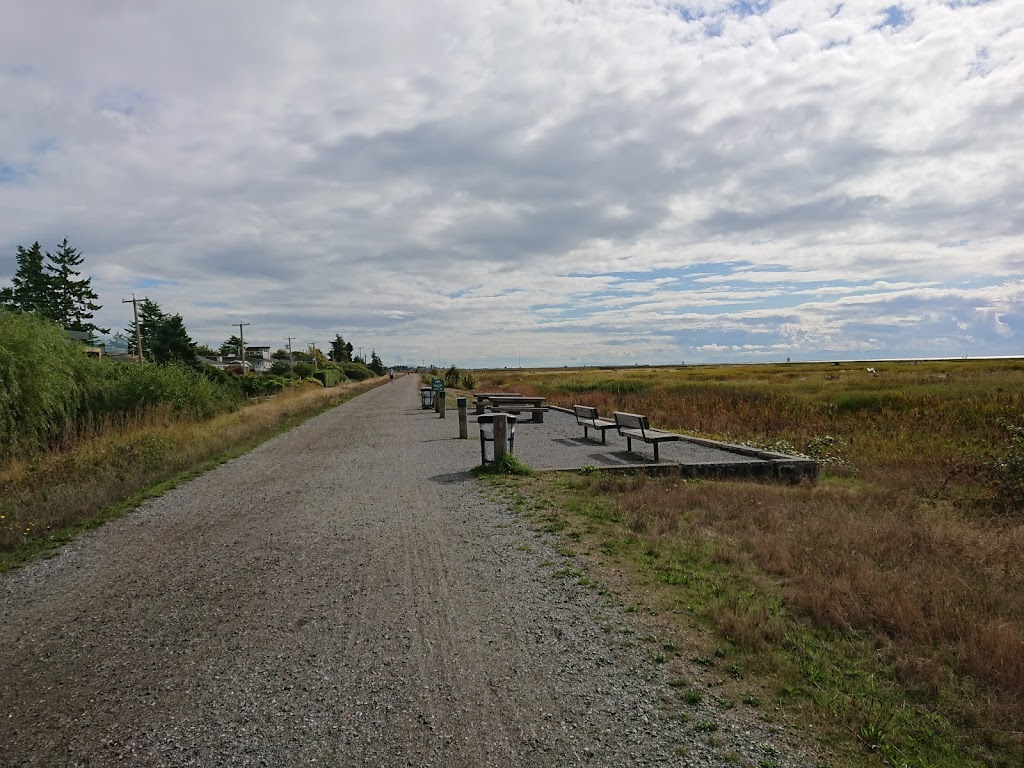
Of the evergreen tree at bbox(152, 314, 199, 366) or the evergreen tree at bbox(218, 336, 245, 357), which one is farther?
the evergreen tree at bbox(218, 336, 245, 357)

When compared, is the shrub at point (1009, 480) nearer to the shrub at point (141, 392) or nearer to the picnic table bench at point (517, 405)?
the picnic table bench at point (517, 405)

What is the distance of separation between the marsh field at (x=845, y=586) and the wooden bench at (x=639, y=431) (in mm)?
1995

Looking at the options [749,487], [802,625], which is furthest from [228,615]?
[749,487]

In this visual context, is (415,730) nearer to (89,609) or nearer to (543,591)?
(543,591)

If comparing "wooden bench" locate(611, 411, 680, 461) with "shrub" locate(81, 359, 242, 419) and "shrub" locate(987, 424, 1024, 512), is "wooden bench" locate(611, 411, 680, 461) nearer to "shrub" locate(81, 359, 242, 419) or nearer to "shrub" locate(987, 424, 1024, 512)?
"shrub" locate(987, 424, 1024, 512)

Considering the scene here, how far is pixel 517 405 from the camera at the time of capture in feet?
68.8

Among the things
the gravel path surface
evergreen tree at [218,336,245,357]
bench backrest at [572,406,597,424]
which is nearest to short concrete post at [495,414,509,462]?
the gravel path surface

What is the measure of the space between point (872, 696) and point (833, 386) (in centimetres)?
3135

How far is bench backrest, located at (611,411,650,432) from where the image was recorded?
37.9 feet

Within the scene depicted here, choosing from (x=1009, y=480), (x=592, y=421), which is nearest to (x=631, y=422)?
(x=592, y=421)

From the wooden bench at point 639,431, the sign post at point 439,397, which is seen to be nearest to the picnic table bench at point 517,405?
the sign post at point 439,397

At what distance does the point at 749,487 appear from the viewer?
874 cm

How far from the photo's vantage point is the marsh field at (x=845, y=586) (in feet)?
9.91

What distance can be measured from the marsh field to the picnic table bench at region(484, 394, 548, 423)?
991 cm
